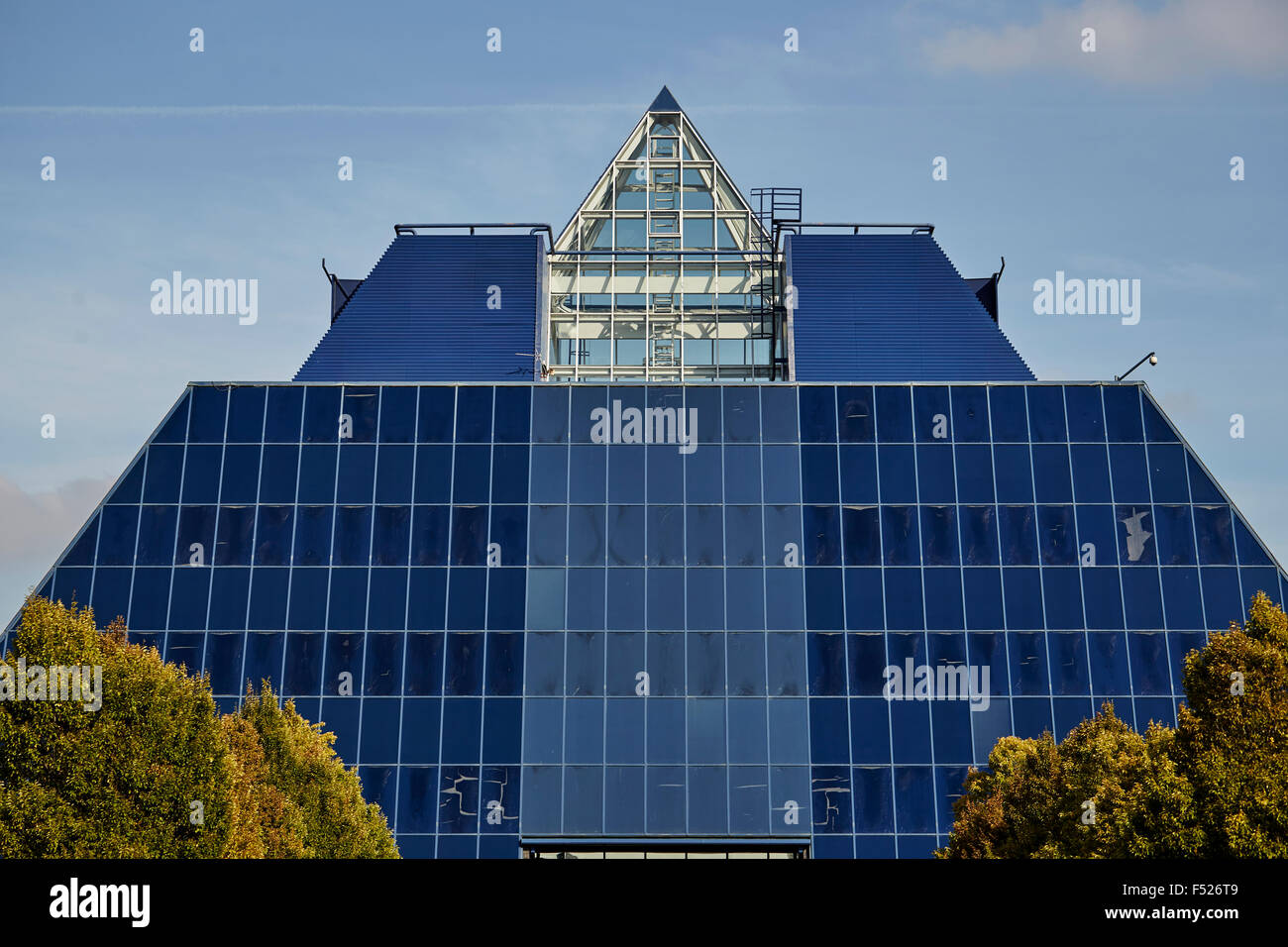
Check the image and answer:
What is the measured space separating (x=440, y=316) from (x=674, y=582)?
19.8 meters

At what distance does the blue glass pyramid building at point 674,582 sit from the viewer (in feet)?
177

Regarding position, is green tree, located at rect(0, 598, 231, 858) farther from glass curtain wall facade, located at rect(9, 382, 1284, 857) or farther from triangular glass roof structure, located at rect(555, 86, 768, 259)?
triangular glass roof structure, located at rect(555, 86, 768, 259)

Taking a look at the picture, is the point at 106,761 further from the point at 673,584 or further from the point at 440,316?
the point at 440,316

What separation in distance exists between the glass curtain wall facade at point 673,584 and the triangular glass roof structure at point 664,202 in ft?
45.5

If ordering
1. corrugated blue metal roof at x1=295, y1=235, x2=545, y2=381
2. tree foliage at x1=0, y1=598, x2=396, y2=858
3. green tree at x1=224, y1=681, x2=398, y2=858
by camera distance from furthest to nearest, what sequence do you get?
corrugated blue metal roof at x1=295, y1=235, x2=545, y2=381
green tree at x1=224, y1=681, x2=398, y2=858
tree foliage at x1=0, y1=598, x2=396, y2=858

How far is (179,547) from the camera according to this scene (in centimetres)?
5731

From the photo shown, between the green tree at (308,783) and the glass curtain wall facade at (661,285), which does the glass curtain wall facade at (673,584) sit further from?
the green tree at (308,783)

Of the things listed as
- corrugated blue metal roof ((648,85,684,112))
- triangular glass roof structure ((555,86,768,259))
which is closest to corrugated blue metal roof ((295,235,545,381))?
triangular glass roof structure ((555,86,768,259))

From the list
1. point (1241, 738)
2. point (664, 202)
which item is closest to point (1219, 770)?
point (1241, 738)

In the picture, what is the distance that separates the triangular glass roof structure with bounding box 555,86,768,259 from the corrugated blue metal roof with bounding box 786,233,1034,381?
4.85m

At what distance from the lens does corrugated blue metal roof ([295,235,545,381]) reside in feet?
210

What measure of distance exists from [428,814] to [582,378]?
25909mm

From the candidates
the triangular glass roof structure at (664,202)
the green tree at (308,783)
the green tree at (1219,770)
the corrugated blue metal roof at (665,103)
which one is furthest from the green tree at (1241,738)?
the corrugated blue metal roof at (665,103)

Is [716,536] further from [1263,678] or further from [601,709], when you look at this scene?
[1263,678]
